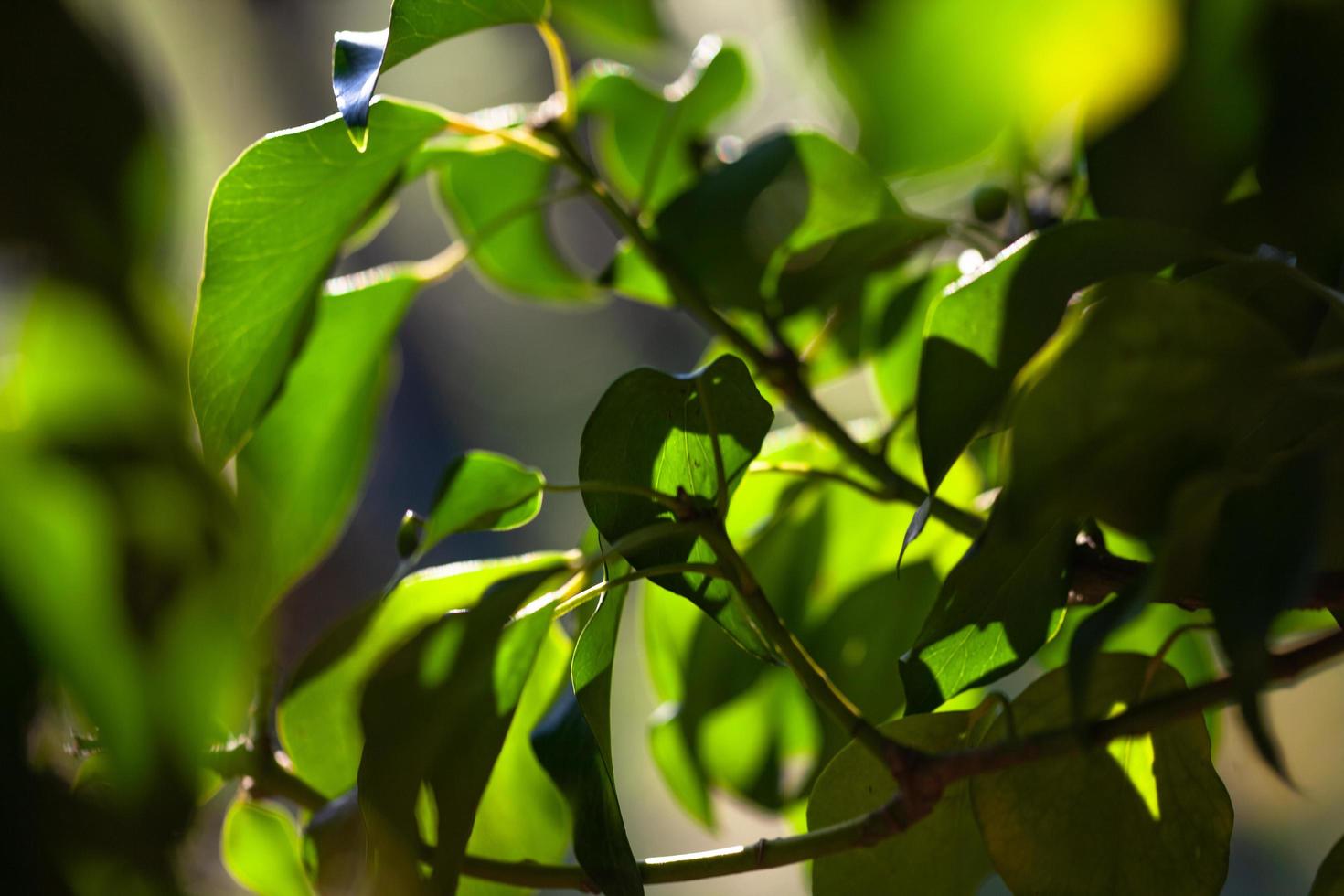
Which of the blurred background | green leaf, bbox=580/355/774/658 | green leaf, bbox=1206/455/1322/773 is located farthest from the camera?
the blurred background

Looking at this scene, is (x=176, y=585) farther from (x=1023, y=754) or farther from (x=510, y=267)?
(x=1023, y=754)

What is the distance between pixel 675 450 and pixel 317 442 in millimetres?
171

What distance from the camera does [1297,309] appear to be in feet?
0.88

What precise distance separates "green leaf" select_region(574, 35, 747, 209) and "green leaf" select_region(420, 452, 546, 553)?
5.0 inches

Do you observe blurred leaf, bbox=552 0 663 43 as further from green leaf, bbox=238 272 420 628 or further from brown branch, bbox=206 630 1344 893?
brown branch, bbox=206 630 1344 893

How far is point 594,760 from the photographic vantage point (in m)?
0.26

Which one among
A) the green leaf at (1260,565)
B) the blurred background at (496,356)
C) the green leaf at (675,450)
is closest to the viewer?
the green leaf at (1260,565)

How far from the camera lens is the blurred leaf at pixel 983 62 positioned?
30 centimetres

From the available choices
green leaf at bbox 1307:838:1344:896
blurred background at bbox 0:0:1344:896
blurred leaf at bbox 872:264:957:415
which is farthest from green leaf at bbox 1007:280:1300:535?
blurred background at bbox 0:0:1344:896

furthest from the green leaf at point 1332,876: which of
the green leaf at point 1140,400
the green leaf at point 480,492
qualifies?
the green leaf at point 480,492

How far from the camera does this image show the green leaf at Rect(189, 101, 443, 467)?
1.01 ft

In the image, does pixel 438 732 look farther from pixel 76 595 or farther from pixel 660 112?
pixel 660 112

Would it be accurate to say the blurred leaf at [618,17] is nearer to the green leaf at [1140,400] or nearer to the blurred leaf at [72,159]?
the blurred leaf at [72,159]

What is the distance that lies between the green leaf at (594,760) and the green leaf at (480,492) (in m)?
0.06
